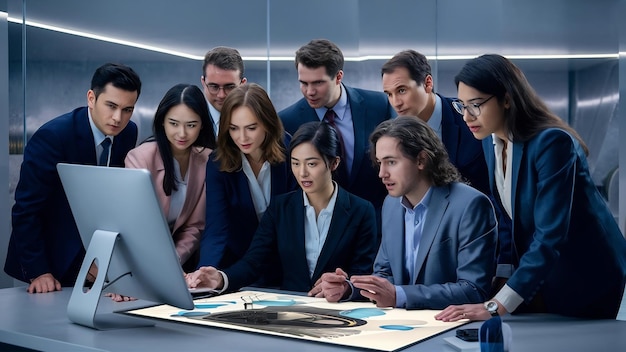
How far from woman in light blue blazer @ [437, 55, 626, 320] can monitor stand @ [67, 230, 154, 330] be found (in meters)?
1.06

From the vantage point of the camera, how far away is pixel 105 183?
2.33 metres

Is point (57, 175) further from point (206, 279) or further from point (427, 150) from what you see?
point (427, 150)

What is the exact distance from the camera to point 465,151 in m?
3.64

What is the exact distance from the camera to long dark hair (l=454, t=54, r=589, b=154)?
2557mm

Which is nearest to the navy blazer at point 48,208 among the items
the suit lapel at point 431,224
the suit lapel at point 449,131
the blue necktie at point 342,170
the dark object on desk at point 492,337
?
the blue necktie at point 342,170

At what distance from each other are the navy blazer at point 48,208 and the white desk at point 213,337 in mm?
780

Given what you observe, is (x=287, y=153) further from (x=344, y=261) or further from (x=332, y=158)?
(x=344, y=261)

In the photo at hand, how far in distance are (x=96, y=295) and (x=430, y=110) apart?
80.6 inches

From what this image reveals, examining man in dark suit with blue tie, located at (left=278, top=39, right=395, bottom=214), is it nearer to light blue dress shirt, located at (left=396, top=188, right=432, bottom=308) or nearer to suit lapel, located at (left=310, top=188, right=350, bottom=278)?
suit lapel, located at (left=310, top=188, right=350, bottom=278)

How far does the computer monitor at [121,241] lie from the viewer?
221cm

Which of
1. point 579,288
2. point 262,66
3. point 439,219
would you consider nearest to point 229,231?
point 439,219

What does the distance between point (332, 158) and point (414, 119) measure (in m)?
0.56

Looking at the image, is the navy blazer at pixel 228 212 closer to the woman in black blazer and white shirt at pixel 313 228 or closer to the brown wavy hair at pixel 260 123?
the brown wavy hair at pixel 260 123

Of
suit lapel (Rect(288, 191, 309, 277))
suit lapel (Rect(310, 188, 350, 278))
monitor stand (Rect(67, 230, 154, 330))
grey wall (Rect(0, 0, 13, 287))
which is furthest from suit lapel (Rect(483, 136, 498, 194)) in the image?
grey wall (Rect(0, 0, 13, 287))
